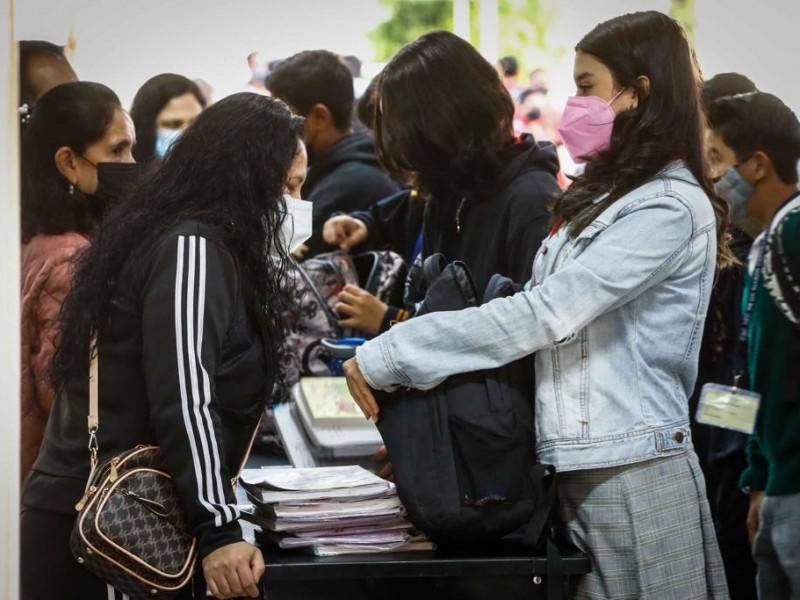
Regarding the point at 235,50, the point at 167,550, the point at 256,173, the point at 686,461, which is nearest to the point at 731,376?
the point at 686,461

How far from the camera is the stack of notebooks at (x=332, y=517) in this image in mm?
1914

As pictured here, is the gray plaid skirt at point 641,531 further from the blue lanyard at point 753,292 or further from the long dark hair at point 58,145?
the long dark hair at point 58,145

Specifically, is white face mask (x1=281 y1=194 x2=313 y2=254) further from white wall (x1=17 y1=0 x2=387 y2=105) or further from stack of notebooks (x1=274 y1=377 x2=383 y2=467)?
white wall (x1=17 y1=0 x2=387 y2=105)

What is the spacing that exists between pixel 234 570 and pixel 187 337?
16.0 inches

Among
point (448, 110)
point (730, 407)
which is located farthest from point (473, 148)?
point (730, 407)

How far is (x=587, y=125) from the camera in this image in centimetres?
208

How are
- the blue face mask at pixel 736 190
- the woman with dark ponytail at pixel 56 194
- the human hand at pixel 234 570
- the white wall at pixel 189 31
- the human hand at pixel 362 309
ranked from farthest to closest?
the white wall at pixel 189 31 → the human hand at pixel 362 309 → the woman with dark ponytail at pixel 56 194 → the blue face mask at pixel 736 190 → the human hand at pixel 234 570

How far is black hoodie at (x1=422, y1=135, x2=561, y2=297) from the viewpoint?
95.7 inches

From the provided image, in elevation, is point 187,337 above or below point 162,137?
below

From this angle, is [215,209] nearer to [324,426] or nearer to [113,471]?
[113,471]

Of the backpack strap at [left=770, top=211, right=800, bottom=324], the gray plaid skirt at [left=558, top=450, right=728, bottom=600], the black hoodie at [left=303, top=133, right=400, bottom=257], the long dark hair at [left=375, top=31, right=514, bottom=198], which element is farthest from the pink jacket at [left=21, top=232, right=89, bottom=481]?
the backpack strap at [left=770, top=211, right=800, bottom=324]

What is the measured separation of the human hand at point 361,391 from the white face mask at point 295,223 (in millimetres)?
394

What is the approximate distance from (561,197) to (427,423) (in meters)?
0.53

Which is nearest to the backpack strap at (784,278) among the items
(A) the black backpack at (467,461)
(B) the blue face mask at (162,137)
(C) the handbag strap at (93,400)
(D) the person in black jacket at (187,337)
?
(A) the black backpack at (467,461)
